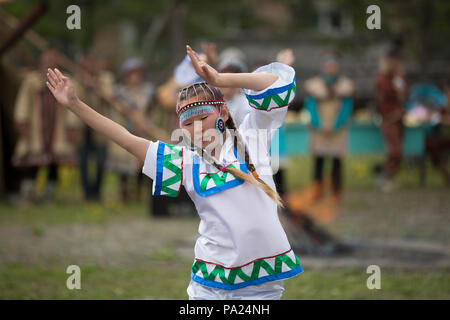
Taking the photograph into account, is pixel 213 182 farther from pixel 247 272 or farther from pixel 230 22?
pixel 230 22

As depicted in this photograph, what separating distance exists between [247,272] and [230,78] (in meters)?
0.84

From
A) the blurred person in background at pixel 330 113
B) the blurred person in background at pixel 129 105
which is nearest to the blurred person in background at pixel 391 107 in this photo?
the blurred person in background at pixel 330 113

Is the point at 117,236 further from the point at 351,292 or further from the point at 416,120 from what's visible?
the point at 416,120

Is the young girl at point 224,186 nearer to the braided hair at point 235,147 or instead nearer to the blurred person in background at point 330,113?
the braided hair at point 235,147

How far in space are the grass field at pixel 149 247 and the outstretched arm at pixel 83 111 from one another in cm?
211

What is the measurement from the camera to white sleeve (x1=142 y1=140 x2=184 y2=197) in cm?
283

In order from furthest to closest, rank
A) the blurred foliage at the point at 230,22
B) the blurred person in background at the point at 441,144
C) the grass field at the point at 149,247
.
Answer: the blurred foliage at the point at 230,22 → the blurred person in background at the point at 441,144 → the grass field at the point at 149,247

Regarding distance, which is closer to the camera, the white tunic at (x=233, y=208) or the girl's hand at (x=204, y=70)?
the girl's hand at (x=204, y=70)

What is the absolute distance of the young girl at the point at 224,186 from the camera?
2787mm

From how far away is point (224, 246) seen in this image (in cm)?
284

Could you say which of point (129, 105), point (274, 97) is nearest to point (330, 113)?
point (129, 105)

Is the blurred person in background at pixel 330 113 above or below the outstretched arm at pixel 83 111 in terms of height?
above

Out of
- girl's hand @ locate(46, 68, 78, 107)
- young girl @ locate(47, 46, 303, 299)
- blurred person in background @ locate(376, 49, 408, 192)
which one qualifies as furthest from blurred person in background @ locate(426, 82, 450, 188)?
girl's hand @ locate(46, 68, 78, 107)

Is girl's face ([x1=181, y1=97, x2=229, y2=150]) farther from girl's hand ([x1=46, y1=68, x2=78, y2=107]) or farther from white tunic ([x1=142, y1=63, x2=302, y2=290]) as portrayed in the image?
girl's hand ([x1=46, y1=68, x2=78, y2=107])
